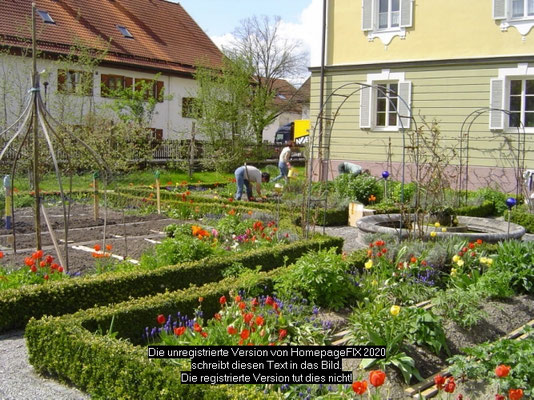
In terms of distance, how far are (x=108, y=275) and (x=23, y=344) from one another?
127 centimetres

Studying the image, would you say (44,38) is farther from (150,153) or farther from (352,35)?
(352,35)

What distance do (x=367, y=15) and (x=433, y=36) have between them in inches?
87.0

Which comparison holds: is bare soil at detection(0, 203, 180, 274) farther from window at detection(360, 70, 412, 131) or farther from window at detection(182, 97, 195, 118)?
window at detection(182, 97, 195, 118)

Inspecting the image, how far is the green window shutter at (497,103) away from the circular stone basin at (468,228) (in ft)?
22.0

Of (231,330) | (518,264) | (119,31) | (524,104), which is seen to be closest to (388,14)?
(524,104)

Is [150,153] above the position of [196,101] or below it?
below

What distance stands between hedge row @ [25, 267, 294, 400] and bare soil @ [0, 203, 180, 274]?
2.07 m

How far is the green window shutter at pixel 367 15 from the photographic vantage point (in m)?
19.4

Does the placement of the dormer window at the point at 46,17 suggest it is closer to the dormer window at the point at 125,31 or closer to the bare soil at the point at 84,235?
the dormer window at the point at 125,31

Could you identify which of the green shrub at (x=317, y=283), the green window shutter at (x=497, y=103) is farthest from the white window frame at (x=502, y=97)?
the green shrub at (x=317, y=283)

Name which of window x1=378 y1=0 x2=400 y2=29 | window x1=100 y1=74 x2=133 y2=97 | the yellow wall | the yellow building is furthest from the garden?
window x1=100 y1=74 x2=133 y2=97

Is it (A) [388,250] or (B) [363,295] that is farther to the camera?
(A) [388,250]

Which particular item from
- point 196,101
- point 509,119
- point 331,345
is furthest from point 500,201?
point 196,101

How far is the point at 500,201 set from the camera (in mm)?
15328
